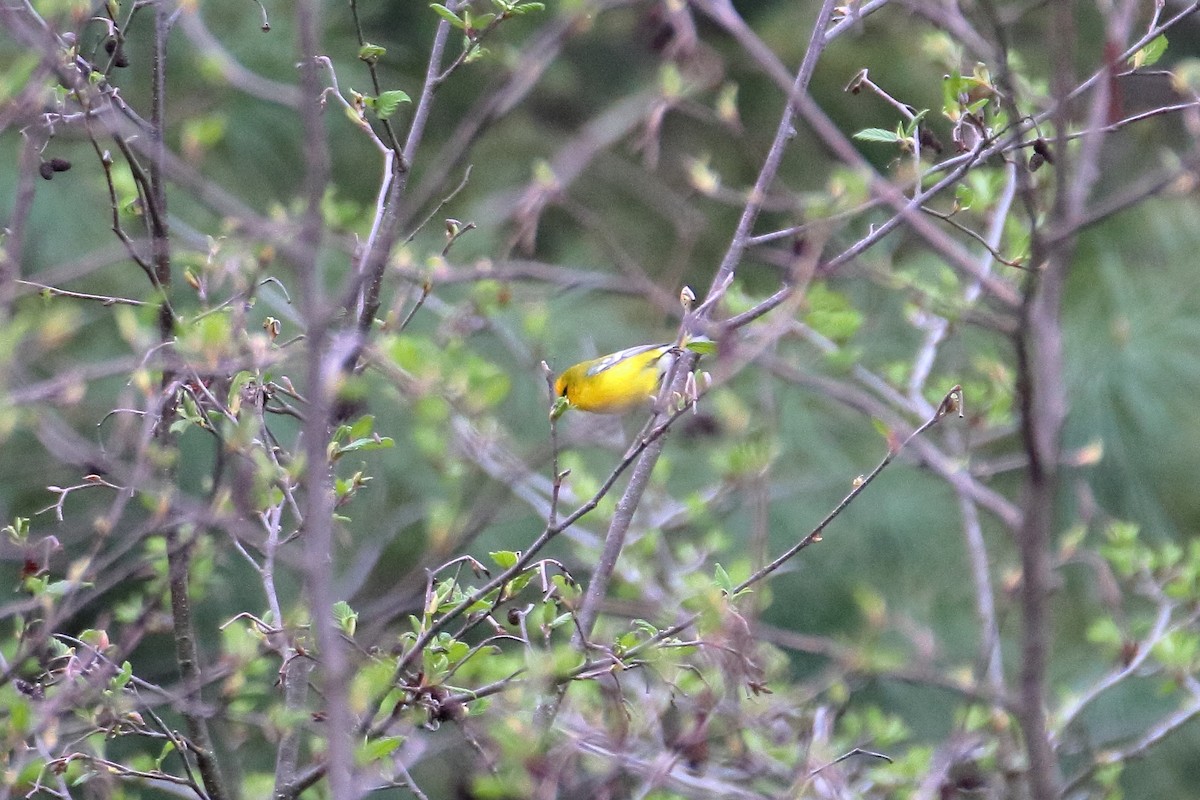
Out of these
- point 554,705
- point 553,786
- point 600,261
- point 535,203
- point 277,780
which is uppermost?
point 535,203

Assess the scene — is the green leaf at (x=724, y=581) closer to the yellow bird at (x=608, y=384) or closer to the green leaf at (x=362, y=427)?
the green leaf at (x=362, y=427)

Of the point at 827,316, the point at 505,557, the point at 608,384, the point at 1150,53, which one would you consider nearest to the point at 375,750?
the point at 505,557

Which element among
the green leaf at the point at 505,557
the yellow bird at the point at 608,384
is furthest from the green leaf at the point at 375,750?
the yellow bird at the point at 608,384

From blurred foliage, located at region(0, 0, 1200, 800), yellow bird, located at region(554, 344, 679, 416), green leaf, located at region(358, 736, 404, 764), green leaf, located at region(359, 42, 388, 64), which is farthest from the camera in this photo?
yellow bird, located at region(554, 344, 679, 416)

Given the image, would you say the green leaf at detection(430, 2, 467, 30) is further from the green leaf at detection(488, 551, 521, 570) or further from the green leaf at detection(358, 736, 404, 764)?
the green leaf at detection(358, 736, 404, 764)

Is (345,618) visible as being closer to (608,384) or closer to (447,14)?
(447,14)

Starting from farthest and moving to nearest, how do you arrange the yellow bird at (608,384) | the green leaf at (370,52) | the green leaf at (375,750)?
the yellow bird at (608,384), the green leaf at (370,52), the green leaf at (375,750)

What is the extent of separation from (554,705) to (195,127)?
34.2 inches

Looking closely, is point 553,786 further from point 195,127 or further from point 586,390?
point 586,390

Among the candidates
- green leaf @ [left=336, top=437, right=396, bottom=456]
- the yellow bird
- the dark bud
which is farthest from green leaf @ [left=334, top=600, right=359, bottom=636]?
the yellow bird

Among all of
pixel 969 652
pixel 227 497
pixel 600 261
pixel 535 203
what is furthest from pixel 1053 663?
pixel 227 497

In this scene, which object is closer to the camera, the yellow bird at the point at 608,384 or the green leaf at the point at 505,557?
the green leaf at the point at 505,557

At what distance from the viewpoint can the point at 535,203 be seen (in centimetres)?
189

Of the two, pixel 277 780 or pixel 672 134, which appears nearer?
pixel 277 780
